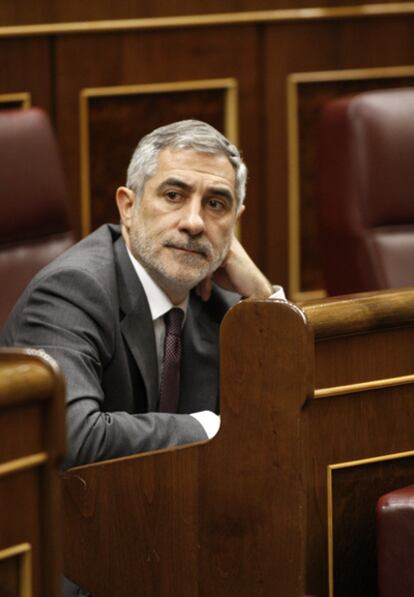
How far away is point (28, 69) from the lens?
1.55 metres

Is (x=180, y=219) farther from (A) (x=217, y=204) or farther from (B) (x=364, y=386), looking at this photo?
(B) (x=364, y=386)

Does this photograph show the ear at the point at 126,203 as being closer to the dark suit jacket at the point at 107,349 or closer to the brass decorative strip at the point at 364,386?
the dark suit jacket at the point at 107,349

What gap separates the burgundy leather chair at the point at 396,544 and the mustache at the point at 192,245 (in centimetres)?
28

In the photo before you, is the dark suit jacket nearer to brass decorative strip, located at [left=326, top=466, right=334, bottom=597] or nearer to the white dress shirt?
the white dress shirt

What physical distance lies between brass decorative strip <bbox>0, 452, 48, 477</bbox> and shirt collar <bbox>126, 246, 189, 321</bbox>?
370 millimetres

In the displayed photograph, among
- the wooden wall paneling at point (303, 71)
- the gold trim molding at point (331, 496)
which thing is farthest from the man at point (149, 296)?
the wooden wall paneling at point (303, 71)

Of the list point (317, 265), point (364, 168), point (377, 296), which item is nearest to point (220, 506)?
point (377, 296)

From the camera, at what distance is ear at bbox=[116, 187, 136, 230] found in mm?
1091

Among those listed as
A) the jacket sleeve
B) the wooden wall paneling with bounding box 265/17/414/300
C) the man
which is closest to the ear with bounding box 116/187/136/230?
the man

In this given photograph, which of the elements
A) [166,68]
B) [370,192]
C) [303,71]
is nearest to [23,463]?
[370,192]

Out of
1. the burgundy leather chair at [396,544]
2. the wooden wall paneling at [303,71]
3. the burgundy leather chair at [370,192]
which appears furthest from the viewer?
the wooden wall paneling at [303,71]

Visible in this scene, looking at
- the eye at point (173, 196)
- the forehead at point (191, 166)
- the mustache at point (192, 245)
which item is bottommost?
the mustache at point (192, 245)

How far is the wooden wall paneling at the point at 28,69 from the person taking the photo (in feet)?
5.02

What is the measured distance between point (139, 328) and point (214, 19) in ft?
2.44
